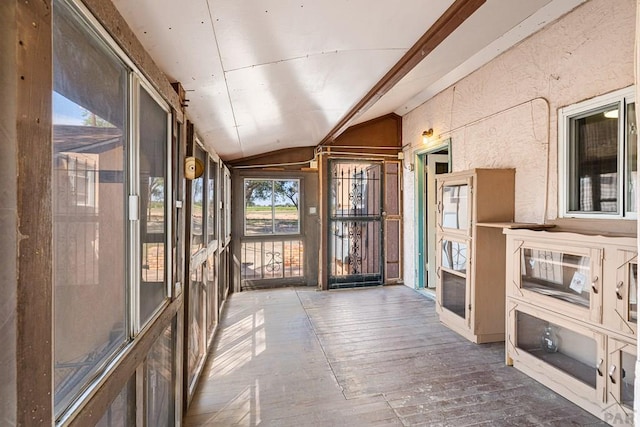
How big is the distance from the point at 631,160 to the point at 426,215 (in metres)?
2.71

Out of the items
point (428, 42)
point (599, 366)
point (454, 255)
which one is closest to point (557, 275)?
point (599, 366)

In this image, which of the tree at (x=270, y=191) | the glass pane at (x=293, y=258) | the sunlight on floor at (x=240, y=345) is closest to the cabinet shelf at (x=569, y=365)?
the sunlight on floor at (x=240, y=345)

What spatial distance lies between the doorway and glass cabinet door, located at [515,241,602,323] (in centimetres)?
221

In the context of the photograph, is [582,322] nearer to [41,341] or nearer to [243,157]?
[41,341]

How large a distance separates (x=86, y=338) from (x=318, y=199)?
166 inches

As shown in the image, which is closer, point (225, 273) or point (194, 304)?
point (194, 304)

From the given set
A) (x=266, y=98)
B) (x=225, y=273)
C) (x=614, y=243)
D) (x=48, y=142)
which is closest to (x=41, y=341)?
(x=48, y=142)

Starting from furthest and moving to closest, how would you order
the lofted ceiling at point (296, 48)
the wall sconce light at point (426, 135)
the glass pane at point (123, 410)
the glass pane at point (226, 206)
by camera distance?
the wall sconce light at point (426, 135), the glass pane at point (226, 206), the lofted ceiling at point (296, 48), the glass pane at point (123, 410)

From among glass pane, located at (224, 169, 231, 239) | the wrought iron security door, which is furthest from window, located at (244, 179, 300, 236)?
the wrought iron security door

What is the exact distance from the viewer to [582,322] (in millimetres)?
1943

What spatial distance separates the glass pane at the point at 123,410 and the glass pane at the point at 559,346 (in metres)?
2.48

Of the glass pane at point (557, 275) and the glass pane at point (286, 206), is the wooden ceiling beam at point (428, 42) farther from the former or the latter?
the glass pane at point (286, 206)

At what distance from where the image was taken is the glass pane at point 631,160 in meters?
1.97

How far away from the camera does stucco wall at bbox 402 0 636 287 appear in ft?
6.86
